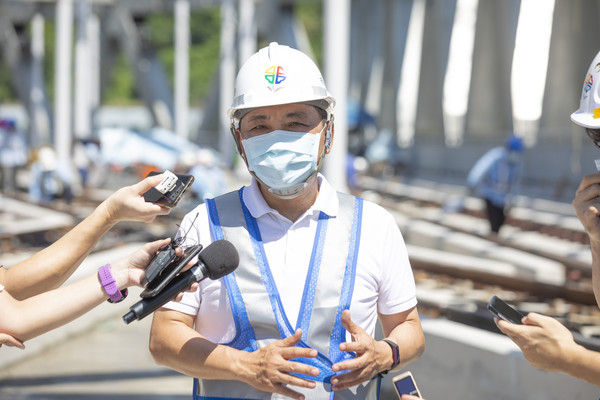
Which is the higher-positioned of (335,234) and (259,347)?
(335,234)

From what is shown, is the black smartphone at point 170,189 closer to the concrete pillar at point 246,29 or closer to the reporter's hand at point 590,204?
the reporter's hand at point 590,204

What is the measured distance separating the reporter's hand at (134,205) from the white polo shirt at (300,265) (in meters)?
0.15

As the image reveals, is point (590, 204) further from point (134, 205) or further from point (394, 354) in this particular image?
point (134, 205)

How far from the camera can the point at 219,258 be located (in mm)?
2977

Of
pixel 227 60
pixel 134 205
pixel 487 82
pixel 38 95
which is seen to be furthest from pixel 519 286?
pixel 38 95

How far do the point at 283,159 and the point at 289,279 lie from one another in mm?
451

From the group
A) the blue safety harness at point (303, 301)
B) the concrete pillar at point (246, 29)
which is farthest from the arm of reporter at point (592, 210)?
the concrete pillar at point (246, 29)

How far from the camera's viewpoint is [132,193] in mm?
3160


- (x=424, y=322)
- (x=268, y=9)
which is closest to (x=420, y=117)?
(x=268, y=9)

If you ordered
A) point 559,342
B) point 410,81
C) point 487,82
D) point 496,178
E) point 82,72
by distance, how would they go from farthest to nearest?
point 410,81
point 82,72
point 487,82
point 496,178
point 559,342

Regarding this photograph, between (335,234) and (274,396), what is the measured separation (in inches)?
A: 25.3

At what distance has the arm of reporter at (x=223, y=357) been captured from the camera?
2932mm

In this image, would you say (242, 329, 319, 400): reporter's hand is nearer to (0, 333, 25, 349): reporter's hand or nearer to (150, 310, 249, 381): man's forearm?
(150, 310, 249, 381): man's forearm

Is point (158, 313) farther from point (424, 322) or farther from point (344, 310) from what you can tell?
point (424, 322)
